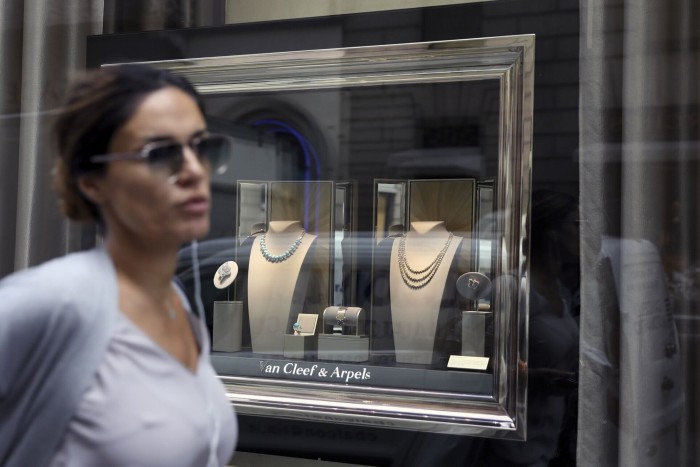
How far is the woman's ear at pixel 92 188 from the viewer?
2.98ft

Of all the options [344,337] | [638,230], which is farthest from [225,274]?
[638,230]

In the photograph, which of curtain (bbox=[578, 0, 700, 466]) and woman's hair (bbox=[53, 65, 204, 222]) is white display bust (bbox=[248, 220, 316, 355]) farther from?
woman's hair (bbox=[53, 65, 204, 222])

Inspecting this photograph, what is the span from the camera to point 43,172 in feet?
9.10

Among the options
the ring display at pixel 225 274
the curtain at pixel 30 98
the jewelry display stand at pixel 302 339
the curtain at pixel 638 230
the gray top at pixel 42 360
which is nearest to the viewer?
the gray top at pixel 42 360

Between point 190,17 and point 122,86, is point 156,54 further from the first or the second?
point 122,86

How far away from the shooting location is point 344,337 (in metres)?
2.41

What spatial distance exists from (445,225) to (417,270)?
0.14 meters

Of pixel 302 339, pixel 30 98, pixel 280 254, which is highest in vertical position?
pixel 30 98

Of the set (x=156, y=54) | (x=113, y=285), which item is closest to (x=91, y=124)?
(x=113, y=285)

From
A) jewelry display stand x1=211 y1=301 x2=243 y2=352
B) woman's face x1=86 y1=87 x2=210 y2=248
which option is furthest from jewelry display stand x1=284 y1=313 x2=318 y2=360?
woman's face x1=86 y1=87 x2=210 y2=248

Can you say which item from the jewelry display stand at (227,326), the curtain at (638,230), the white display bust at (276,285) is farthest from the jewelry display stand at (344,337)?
the curtain at (638,230)

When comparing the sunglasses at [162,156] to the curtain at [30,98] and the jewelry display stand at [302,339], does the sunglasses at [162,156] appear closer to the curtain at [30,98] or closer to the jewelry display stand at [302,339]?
the jewelry display stand at [302,339]

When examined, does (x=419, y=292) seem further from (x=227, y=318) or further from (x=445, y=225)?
(x=227, y=318)

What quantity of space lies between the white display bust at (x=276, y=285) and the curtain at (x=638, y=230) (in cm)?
78
